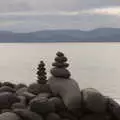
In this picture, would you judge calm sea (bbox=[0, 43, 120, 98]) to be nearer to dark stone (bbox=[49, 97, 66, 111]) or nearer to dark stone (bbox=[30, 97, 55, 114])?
dark stone (bbox=[49, 97, 66, 111])

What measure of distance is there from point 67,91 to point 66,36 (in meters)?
3.22

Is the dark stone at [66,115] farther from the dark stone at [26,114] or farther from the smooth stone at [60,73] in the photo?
the smooth stone at [60,73]

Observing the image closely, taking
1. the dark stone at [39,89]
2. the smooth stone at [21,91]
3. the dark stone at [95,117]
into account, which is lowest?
the dark stone at [95,117]

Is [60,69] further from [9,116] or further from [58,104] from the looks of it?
[9,116]

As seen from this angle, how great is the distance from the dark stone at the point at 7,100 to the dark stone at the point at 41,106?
0.55 feet

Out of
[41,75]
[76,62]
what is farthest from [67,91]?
[76,62]

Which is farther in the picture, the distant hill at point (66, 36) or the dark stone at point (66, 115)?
the distant hill at point (66, 36)

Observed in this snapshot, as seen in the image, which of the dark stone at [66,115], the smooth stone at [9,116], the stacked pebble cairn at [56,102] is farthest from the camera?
the dark stone at [66,115]

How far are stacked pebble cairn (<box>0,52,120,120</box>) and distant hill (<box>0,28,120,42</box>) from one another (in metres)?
2.85

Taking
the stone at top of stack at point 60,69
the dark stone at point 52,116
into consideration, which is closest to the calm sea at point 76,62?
the stone at top of stack at point 60,69

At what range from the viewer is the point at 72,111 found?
10.4 feet

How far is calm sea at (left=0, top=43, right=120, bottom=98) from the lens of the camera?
212 inches

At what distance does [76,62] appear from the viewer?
630 centimetres

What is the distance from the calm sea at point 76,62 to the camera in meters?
5.39
